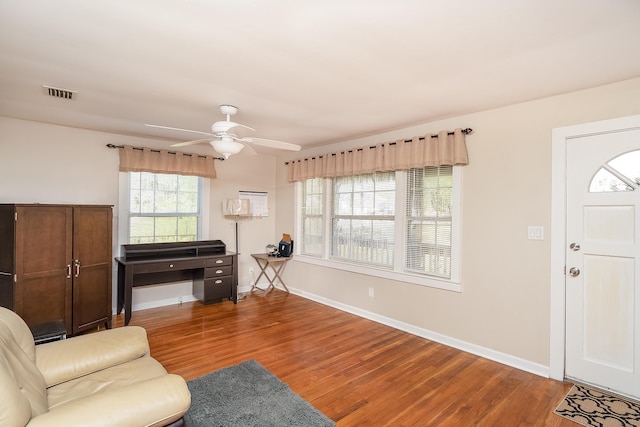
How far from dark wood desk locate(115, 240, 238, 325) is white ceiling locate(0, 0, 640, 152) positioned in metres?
1.87

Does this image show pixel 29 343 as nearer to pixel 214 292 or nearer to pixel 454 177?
pixel 214 292

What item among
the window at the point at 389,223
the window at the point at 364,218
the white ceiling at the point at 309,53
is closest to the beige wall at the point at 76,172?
the white ceiling at the point at 309,53

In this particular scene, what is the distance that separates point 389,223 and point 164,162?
10.4 feet

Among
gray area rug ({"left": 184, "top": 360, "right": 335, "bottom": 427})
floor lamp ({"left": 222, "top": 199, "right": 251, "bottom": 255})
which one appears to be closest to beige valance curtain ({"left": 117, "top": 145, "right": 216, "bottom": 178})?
floor lamp ({"left": 222, "top": 199, "right": 251, "bottom": 255})

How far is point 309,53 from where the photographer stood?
2041 mm

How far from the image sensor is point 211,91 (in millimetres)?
2676

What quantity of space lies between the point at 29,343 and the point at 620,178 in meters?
4.14

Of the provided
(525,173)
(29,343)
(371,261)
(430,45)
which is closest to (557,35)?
(430,45)

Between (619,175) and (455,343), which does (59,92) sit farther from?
(619,175)

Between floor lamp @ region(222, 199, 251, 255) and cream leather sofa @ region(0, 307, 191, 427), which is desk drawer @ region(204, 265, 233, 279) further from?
cream leather sofa @ region(0, 307, 191, 427)

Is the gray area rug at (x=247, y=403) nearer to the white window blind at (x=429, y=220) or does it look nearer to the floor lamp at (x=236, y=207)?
the white window blind at (x=429, y=220)

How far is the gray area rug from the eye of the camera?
2.04m

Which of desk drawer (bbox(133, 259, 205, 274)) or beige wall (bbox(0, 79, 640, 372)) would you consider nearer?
beige wall (bbox(0, 79, 640, 372))

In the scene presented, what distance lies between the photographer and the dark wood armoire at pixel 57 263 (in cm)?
298
